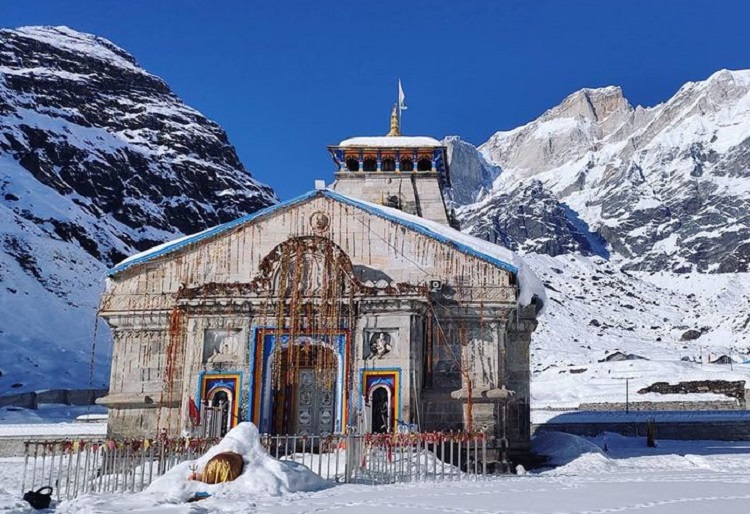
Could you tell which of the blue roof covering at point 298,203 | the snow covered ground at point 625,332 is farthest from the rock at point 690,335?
the blue roof covering at point 298,203

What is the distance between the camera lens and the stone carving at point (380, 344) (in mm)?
25328

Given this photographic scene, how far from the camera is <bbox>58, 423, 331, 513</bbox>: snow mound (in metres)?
15.4

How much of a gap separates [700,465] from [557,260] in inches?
6391

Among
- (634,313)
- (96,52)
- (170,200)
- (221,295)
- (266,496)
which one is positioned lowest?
(266,496)

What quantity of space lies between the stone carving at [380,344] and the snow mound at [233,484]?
740 cm

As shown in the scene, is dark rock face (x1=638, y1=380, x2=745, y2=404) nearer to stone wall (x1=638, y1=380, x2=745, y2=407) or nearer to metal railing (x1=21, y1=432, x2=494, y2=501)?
stone wall (x1=638, y1=380, x2=745, y2=407)

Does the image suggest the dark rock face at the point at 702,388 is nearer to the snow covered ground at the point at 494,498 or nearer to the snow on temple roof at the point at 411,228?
→ the snow on temple roof at the point at 411,228

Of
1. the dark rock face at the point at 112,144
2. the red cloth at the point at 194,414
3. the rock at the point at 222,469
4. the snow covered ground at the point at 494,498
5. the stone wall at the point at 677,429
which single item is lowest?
the snow covered ground at the point at 494,498

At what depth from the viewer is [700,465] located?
84.3 ft

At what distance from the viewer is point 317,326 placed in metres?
25.7

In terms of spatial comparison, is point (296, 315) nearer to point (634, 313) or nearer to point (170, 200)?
point (170, 200)

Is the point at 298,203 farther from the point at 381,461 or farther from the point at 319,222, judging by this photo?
the point at 381,461

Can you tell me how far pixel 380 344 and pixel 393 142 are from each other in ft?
62.7

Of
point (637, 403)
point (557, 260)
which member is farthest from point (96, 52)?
point (637, 403)
